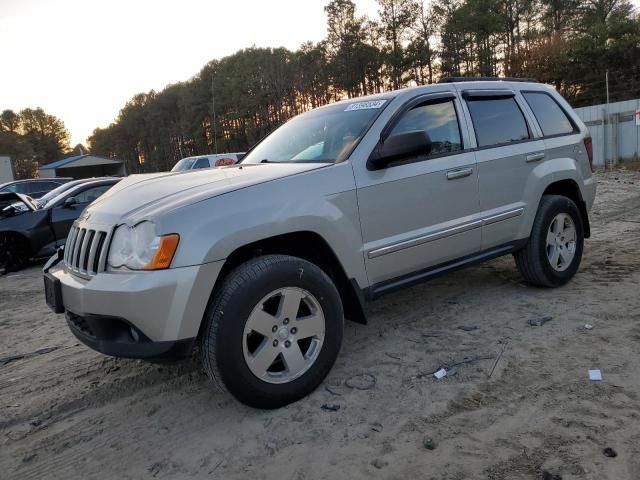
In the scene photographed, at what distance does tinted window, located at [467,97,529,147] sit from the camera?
13.0ft

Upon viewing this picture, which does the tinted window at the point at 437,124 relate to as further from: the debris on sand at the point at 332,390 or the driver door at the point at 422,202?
the debris on sand at the point at 332,390

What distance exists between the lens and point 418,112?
3.65 m

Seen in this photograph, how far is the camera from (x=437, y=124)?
3730mm

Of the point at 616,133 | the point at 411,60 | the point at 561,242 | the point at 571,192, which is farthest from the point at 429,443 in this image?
the point at 411,60

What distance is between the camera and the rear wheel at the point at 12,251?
827 centimetres

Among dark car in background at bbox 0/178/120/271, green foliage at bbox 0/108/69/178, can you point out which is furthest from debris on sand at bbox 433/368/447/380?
green foliage at bbox 0/108/69/178

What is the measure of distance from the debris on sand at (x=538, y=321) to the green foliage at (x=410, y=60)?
57.8 ft

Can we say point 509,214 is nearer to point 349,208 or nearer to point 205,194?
point 349,208

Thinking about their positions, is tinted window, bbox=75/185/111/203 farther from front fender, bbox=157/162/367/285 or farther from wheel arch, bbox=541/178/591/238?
wheel arch, bbox=541/178/591/238

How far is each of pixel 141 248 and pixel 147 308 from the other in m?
0.32

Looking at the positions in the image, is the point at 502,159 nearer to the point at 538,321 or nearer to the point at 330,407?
the point at 538,321

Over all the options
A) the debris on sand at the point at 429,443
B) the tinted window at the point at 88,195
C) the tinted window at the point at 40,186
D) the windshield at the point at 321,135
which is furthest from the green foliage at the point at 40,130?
the debris on sand at the point at 429,443

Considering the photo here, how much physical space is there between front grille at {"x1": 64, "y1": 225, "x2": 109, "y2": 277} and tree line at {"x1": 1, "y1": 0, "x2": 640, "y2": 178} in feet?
58.6

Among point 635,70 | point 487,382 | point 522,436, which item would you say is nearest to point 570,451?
point 522,436
